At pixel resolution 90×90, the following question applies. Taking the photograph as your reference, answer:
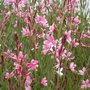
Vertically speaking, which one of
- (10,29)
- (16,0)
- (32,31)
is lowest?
(10,29)

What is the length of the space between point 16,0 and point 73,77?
640mm

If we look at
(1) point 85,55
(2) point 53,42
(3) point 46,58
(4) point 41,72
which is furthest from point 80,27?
(2) point 53,42

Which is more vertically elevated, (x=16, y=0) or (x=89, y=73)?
(x=16, y=0)

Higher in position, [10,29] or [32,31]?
[32,31]

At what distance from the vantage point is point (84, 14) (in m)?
3.30

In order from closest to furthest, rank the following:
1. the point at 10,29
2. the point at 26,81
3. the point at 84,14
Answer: the point at 26,81 → the point at 10,29 → the point at 84,14

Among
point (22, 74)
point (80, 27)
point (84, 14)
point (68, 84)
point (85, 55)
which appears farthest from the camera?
point (84, 14)

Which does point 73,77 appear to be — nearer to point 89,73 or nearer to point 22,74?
point 89,73

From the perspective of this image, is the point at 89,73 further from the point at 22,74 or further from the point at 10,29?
the point at 10,29

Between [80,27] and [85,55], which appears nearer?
[85,55]

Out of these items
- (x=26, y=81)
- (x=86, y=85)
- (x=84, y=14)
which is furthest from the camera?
(x=84, y=14)

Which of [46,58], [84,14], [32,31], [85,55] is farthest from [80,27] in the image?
[32,31]

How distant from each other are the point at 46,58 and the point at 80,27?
3.18ft

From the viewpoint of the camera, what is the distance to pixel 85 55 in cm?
243
